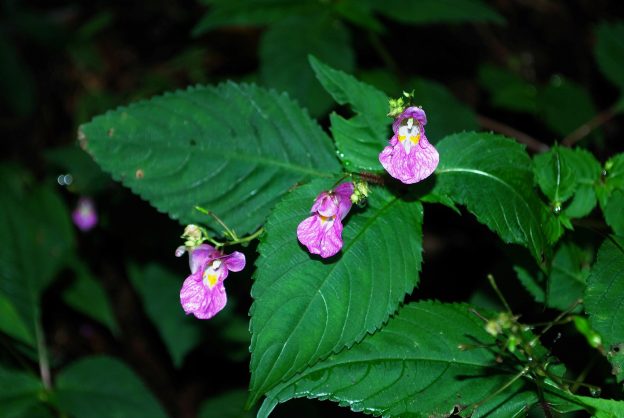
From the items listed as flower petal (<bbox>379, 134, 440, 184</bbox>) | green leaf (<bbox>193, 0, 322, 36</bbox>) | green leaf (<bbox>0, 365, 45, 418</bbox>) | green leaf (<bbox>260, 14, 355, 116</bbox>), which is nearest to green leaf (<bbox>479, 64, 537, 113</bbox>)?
green leaf (<bbox>260, 14, 355, 116</bbox>)

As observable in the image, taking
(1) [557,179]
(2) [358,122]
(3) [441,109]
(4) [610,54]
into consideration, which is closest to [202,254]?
(2) [358,122]

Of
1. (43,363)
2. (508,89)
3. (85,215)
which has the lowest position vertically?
(43,363)

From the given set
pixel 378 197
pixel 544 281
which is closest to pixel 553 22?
pixel 544 281

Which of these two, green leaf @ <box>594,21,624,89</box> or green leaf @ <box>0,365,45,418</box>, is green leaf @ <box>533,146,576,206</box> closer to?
green leaf @ <box>594,21,624,89</box>

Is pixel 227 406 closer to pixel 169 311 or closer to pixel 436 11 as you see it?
pixel 169 311

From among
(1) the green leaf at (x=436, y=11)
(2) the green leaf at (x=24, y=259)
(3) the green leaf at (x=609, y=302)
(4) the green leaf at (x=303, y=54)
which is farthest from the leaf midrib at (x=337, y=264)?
(2) the green leaf at (x=24, y=259)

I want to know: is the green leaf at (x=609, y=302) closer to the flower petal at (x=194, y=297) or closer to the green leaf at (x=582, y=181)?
the green leaf at (x=582, y=181)
